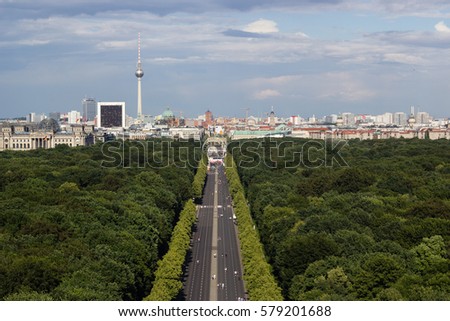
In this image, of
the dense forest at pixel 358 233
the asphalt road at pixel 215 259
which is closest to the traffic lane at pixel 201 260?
the asphalt road at pixel 215 259

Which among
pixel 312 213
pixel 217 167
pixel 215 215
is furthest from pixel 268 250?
pixel 217 167

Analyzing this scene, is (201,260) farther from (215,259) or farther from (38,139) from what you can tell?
(38,139)

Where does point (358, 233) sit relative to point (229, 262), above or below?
above

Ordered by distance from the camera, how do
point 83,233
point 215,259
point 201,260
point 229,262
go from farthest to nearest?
point 215,259 < point 201,260 < point 229,262 < point 83,233

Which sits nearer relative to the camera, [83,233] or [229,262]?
[83,233]

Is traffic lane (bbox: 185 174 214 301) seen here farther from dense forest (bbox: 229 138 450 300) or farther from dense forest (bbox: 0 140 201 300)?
dense forest (bbox: 229 138 450 300)

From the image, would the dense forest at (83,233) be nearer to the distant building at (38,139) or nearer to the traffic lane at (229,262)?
the traffic lane at (229,262)

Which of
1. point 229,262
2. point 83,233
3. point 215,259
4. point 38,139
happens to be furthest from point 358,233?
point 38,139
